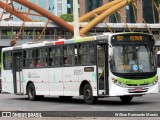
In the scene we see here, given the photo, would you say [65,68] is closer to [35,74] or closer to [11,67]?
[35,74]

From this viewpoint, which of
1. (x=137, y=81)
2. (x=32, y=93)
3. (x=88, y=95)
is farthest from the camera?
(x=32, y=93)

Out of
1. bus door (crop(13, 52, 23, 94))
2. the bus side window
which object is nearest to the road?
the bus side window

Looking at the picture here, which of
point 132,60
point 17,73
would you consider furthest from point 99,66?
point 17,73

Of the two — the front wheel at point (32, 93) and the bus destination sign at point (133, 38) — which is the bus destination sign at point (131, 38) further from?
the front wheel at point (32, 93)

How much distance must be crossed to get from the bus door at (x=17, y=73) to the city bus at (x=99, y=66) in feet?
6.22

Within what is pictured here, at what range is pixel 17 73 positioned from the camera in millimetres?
26578

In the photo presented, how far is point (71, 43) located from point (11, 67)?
6.24 meters

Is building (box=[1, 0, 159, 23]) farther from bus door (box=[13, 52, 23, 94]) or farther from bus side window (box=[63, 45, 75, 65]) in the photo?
bus side window (box=[63, 45, 75, 65])

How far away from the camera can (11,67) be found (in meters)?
27.1

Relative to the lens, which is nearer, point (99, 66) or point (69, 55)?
point (99, 66)

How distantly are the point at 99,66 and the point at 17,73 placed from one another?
7563mm

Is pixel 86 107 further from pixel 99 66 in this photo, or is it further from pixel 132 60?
pixel 132 60

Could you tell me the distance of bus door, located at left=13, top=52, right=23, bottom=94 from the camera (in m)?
26.4

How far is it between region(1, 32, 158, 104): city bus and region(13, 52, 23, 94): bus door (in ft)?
6.22
